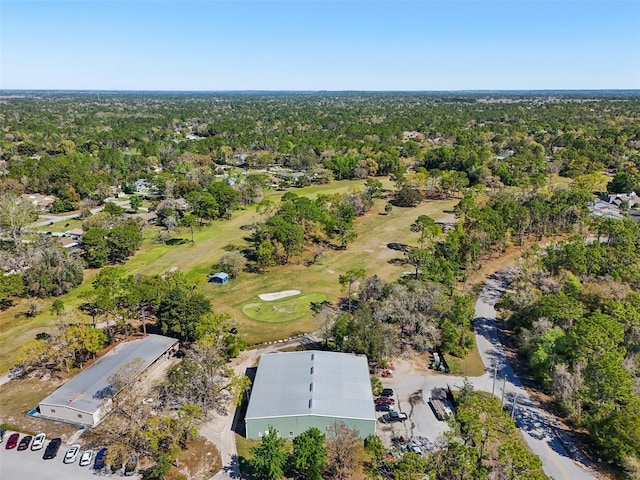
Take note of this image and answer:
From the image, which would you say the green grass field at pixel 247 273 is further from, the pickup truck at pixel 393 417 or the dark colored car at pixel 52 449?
the pickup truck at pixel 393 417

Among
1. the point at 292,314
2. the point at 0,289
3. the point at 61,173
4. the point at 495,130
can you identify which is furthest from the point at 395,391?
the point at 495,130

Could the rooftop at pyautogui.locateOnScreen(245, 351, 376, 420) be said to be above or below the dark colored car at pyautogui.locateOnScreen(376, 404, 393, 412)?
above

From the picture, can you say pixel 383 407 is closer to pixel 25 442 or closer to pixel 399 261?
pixel 25 442

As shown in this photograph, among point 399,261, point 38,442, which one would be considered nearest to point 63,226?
point 38,442

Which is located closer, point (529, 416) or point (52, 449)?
point (52, 449)

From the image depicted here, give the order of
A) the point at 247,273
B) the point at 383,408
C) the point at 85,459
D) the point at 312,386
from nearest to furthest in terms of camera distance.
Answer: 1. the point at 85,459
2. the point at 312,386
3. the point at 383,408
4. the point at 247,273

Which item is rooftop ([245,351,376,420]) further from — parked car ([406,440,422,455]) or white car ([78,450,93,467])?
white car ([78,450,93,467])

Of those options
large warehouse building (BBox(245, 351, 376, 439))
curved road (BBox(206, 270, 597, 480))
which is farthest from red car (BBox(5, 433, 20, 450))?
large warehouse building (BBox(245, 351, 376, 439))
